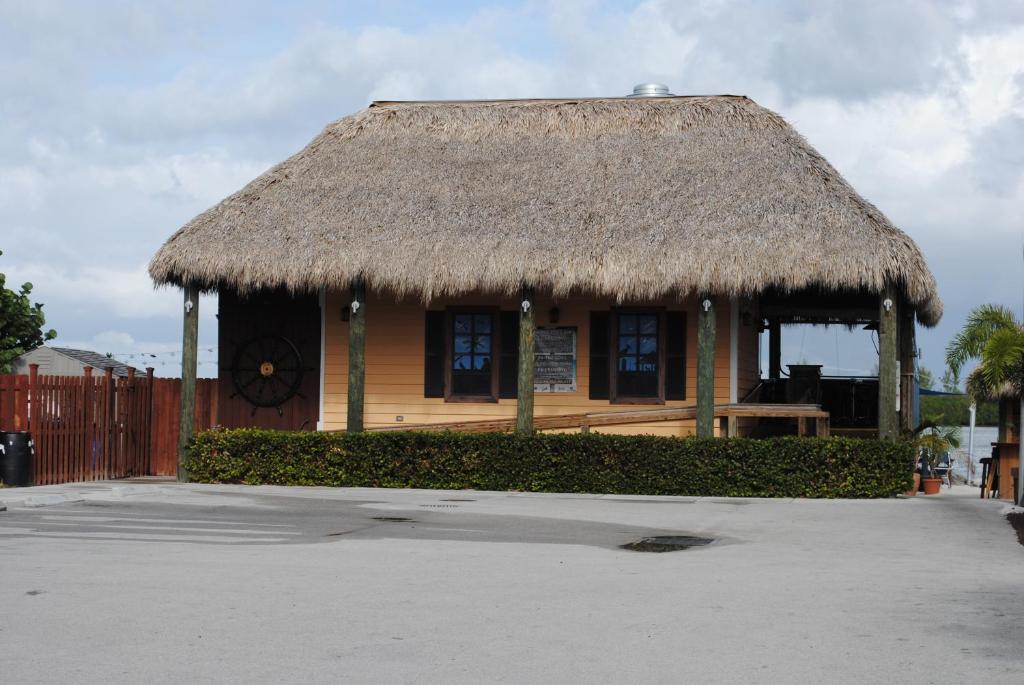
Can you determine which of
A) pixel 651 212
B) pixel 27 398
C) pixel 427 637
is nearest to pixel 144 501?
pixel 27 398

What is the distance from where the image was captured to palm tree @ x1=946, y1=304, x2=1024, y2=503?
18000 mm

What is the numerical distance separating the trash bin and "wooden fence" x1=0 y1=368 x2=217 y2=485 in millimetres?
321

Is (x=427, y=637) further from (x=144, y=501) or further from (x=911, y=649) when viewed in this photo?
(x=144, y=501)

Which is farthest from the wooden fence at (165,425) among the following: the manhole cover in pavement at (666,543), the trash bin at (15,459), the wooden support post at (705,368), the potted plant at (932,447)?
the potted plant at (932,447)

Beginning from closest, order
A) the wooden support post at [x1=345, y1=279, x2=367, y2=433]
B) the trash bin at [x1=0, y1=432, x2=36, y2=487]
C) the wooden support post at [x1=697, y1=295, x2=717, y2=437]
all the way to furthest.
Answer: the trash bin at [x1=0, y1=432, x2=36, y2=487]
the wooden support post at [x1=697, y1=295, x2=717, y2=437]
the wooden support post at [x1=345, y1=279, x2=367, y2=433]

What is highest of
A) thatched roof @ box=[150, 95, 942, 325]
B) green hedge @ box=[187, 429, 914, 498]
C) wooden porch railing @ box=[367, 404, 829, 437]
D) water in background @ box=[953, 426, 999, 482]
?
thatched roof @ box=[150, 95, 942, 325]

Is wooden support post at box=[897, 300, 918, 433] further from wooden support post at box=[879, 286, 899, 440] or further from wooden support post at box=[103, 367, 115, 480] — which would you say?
wooden support post at box=[103, 367, 115, 480]

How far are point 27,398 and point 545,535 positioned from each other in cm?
879

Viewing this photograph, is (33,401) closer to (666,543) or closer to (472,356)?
(472,356)

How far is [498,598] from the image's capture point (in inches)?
346

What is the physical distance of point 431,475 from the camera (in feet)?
62.7

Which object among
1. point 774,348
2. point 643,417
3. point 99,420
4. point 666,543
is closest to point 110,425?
point 99,420

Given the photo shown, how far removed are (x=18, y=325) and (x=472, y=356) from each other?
71.2 feet

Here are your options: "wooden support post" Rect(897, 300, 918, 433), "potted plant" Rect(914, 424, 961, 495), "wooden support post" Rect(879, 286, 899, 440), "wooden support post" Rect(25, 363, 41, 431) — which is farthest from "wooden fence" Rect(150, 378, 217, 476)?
"wooden support post" Rect(897, 300, 918, 433)
